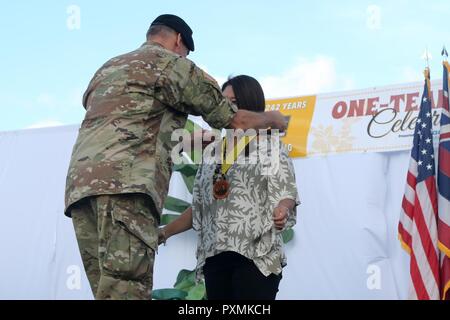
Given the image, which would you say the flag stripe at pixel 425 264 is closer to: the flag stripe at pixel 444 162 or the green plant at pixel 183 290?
the flag stripe at pixel 444 162

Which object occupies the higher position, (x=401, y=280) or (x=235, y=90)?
(x=235, y=90)

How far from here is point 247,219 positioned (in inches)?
128

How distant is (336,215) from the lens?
5391 mm

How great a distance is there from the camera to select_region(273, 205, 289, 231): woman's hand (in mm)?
3172

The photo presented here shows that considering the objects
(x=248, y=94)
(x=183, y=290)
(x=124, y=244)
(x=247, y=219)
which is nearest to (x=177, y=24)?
(x=248, y=94)

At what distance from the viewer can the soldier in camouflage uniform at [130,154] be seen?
9.02 ft

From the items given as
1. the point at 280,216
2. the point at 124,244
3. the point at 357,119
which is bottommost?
the point at 124,244

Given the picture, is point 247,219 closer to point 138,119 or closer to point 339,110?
point 138,119

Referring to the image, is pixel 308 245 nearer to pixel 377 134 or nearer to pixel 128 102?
pixel 377 134

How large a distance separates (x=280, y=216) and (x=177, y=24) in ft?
3.02

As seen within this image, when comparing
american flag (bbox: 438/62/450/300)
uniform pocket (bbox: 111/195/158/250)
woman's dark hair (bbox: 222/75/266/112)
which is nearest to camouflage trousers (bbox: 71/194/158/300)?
uniform pocket (bbox: 111/195/158/250)

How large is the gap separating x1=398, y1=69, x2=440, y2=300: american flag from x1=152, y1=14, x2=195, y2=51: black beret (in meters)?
2.45
